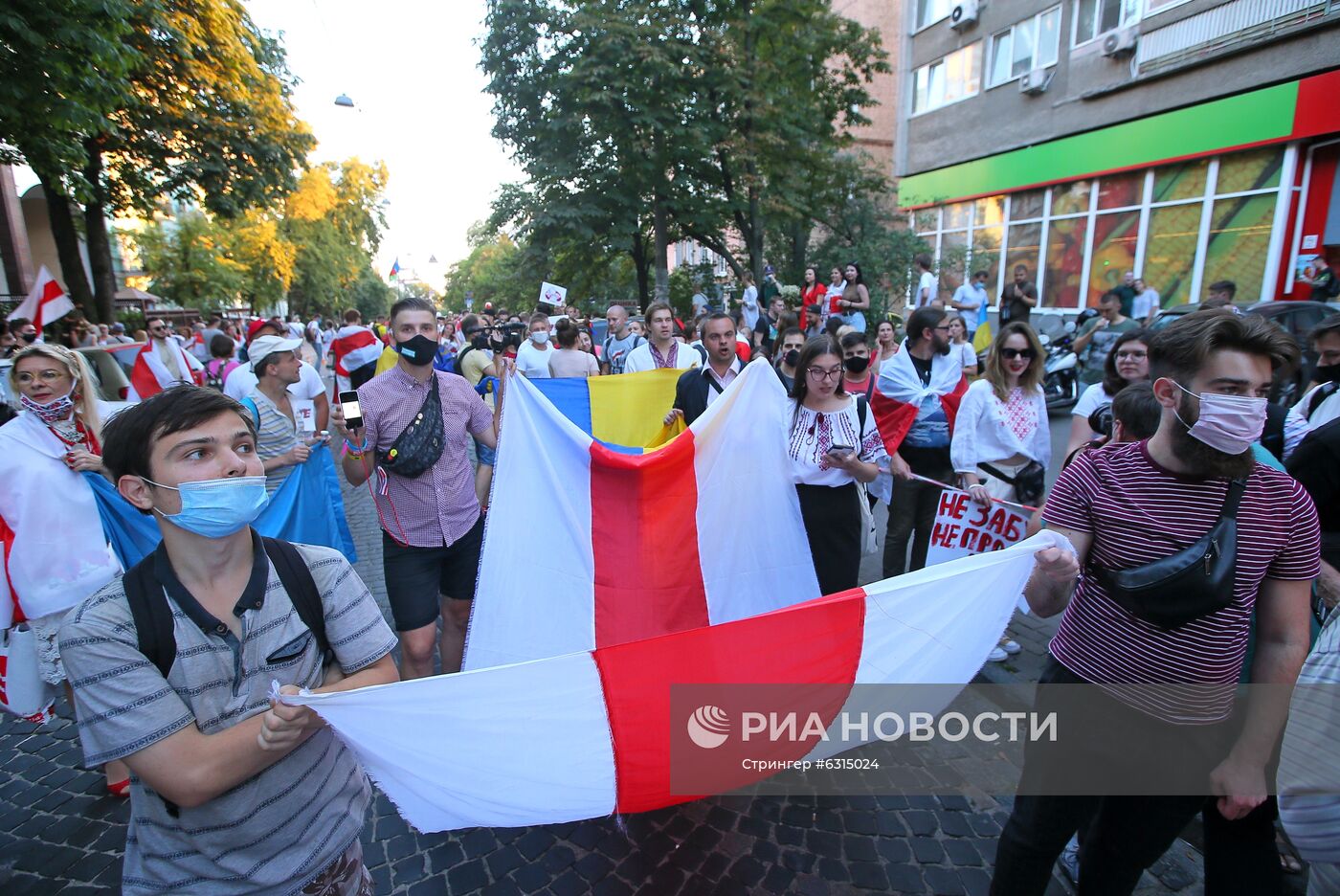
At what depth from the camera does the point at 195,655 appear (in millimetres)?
1491

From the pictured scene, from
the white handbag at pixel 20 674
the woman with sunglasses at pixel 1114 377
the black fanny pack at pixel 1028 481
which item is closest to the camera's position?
the white handbag at pixel 20 674

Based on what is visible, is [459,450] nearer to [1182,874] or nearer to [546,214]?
[1182,874]

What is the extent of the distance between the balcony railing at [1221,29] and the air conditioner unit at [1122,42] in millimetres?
176

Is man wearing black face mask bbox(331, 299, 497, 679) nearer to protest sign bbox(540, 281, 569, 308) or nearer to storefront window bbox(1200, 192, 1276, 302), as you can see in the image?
protest sign bbox(540, 281, 569, 308)

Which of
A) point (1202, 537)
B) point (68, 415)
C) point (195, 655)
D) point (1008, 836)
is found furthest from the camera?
point (68, 415)

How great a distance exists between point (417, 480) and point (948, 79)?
2532 cm

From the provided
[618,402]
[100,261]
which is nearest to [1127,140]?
[618,402]

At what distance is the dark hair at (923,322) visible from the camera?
479 centimetres

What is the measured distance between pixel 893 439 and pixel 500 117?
20607mm

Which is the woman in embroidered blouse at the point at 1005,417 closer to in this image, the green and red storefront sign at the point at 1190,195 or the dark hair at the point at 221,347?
the dark hair at the point at 221,347

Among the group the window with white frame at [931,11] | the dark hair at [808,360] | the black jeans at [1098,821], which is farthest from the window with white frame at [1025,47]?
the black jeans at [1098,821]

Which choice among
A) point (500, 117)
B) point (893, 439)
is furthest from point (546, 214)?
point (893, 439)

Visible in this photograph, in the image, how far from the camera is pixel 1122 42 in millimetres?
16578

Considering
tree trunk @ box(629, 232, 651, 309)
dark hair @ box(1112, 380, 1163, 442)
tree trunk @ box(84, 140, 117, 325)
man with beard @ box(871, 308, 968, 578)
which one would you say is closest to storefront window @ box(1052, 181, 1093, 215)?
tree trunk @ box(629, 232, 651, 309)
